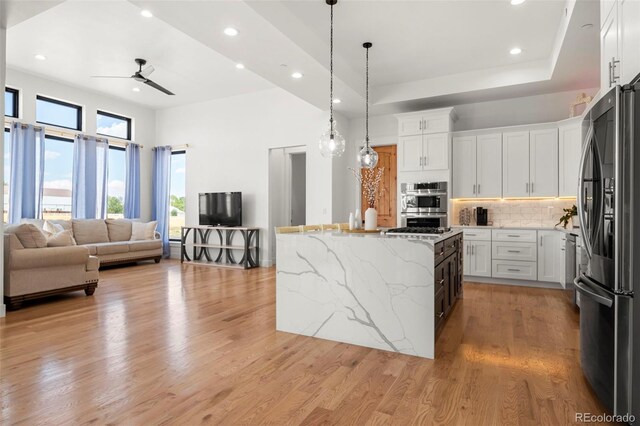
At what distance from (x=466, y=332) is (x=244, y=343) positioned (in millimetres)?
1972

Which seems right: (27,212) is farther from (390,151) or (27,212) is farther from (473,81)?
(473,81)

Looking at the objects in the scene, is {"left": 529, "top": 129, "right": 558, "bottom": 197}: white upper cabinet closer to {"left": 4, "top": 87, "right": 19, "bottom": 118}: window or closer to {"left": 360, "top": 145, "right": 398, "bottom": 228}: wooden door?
{"left": 360, "top": 145, "right": 398, "bottom": 228}: wooden door

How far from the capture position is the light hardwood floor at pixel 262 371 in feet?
6.35

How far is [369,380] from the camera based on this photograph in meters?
2.33

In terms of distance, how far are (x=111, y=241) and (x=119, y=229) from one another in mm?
309

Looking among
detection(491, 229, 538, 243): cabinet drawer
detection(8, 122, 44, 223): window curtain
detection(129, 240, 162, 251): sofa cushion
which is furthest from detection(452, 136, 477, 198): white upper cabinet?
detection(8, 122, 44, 223): window curtain

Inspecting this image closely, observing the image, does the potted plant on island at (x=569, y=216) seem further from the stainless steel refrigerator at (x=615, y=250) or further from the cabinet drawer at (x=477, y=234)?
the stainless steel refrigerator at (x=615, y=250)

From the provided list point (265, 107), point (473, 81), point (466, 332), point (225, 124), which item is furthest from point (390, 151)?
point (466, 332)

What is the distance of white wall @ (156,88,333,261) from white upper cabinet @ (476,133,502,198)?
2494mm

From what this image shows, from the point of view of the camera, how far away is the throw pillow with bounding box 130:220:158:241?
25.5ft

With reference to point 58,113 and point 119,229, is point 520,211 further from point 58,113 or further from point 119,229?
point 58,113

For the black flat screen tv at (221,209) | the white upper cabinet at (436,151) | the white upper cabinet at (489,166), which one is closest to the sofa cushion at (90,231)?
the black flat screen tv at (221,209)

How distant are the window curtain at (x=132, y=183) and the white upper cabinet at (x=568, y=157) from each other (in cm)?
839

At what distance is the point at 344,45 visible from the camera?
460cm
